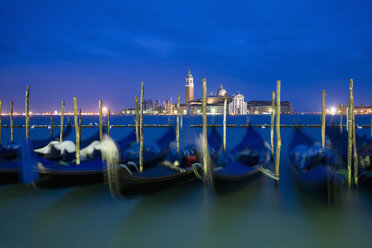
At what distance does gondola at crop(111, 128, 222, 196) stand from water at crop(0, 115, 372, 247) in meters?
0.23

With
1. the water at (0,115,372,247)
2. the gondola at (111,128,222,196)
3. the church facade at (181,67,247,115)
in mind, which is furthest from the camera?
the church facade at (181,67,247,115)

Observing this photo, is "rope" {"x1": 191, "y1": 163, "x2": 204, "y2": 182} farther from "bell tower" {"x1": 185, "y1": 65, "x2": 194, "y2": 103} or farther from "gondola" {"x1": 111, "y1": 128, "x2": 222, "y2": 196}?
"bell tower" {"x1": 185, "y1": 65, "x2": 194, "y2": 103}

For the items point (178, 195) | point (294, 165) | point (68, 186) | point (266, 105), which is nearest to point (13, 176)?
point (68, 186)

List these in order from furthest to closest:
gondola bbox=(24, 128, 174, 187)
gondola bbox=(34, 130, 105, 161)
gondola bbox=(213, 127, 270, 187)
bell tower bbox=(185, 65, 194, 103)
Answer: bell tower bbox=(185, 65, 194, 103) < gondola bbox=(34, 130, 105, 161) < gondola bbox=(213, 127, 270, 187) < gondola bbox=(24, 128, 174, 187)

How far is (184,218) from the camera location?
11.0 ft

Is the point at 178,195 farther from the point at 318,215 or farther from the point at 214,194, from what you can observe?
the point at 318,215

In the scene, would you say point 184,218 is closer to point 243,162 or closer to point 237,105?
point 243,162

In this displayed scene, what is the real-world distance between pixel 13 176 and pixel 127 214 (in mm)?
2412

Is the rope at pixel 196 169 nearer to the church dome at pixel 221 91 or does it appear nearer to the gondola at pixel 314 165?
the gondola at pixel 314 165

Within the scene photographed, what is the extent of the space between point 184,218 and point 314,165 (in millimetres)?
3037

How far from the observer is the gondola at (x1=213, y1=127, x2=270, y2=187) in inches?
158

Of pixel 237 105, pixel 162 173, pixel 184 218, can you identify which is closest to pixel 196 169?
pixel 162 173

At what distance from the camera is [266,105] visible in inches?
2913

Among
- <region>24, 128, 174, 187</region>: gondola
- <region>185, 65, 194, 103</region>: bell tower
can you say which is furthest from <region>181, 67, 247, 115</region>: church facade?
<region>24, 128, 174, 187</region>: gondola
